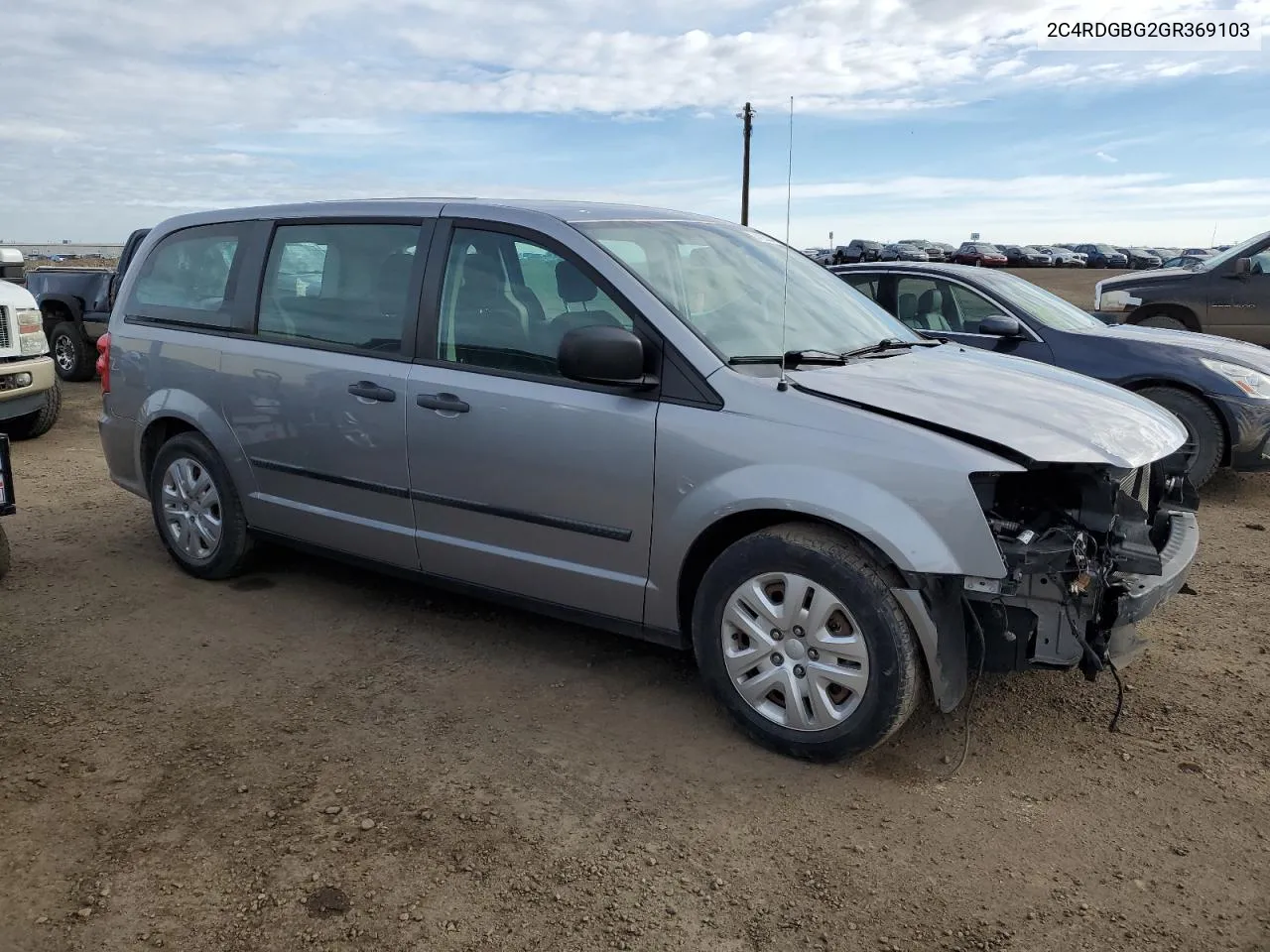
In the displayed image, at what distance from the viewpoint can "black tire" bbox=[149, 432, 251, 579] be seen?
4.92 m

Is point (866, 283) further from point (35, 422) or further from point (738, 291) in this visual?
point (35, 422)

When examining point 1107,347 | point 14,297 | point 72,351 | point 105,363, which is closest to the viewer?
point 105,363

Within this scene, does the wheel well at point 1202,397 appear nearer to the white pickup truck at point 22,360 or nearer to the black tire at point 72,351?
the white pickup truck at point 22,360

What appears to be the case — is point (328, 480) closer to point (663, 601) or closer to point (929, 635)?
point (663, 601)

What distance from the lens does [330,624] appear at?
4574mm

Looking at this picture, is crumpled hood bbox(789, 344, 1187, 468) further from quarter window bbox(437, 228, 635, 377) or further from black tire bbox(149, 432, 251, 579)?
black tire bbox(149, 432, 251, 579)

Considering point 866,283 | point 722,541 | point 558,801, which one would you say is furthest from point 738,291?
point 866,283

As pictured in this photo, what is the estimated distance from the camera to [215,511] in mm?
4996

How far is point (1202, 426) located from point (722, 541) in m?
4.56

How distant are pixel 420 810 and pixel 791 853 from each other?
43.4 inches

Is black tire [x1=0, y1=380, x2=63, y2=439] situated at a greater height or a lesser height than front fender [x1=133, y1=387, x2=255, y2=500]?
lesser

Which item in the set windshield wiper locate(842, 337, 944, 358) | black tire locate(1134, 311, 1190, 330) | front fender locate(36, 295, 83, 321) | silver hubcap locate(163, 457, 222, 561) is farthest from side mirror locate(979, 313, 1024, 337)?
front fender locate(36, 295, 83, 321)

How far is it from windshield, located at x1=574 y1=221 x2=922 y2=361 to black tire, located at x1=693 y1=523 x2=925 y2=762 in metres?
0.70

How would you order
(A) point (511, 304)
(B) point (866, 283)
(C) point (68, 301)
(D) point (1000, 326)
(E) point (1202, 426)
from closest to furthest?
(A) point (511, 304) → (E) point (1202, 426) → (D) point (1000, 326) → (B) point (866, 283) → (C) point (68, 301)
